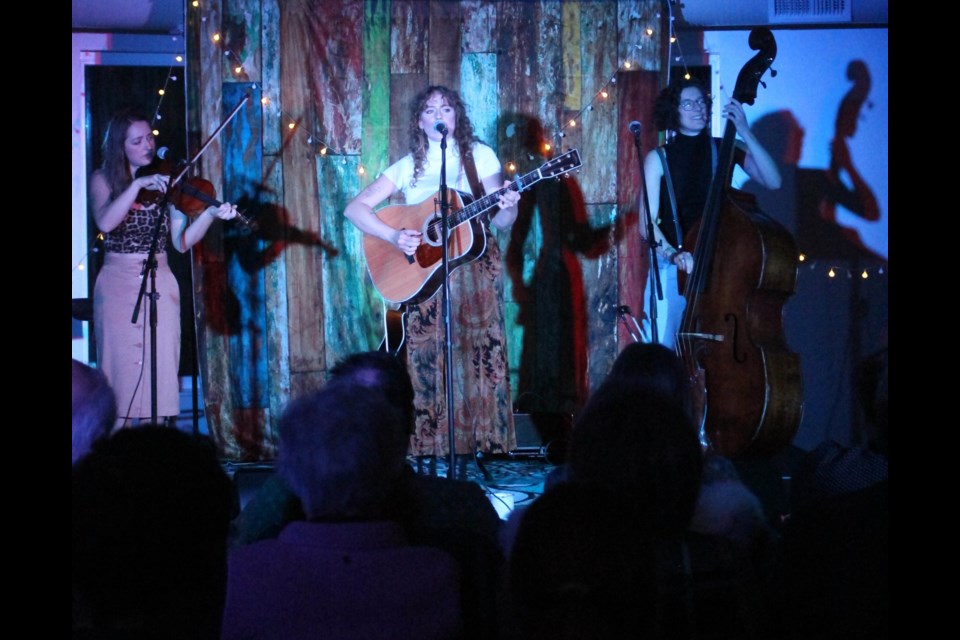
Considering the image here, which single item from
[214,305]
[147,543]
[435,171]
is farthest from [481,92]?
[147,543]

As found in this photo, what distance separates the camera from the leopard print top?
16.1 feet

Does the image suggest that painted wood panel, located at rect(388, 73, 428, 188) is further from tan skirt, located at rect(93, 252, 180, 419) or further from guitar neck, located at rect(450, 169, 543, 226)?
tan skirt, located at rect(93, 252, 180, 419)

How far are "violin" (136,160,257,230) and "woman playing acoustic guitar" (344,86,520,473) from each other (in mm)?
731

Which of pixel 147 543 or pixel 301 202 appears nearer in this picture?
pixel 147 543

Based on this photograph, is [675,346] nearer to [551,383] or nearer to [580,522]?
[551,383]

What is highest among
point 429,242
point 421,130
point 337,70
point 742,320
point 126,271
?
point 337,70

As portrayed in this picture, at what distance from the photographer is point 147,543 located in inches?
62.2

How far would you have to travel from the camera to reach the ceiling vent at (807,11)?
5.56 m

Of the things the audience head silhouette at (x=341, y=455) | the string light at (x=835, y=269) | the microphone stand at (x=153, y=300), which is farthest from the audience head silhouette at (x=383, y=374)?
the string light at (x=835, y=269)

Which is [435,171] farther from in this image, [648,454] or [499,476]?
[648,454]

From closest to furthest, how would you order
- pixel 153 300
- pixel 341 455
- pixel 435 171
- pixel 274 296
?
pixel 341 455
pixel 153 300
pixel 435 171
pixel 274 296

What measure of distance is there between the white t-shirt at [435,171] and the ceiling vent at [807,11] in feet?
6.49

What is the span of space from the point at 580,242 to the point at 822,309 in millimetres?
1485

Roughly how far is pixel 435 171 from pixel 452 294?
0.66m
